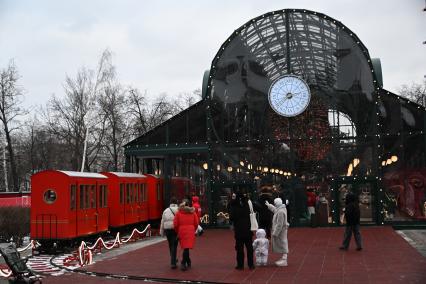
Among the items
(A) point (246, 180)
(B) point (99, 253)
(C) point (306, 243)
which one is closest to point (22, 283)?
(B) point (99, 253)

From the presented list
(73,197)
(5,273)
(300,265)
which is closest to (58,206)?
(73,197)

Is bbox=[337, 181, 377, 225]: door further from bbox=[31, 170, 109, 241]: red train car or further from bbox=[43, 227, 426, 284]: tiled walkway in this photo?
bbox=[31, 170, 109, 241]: red train car

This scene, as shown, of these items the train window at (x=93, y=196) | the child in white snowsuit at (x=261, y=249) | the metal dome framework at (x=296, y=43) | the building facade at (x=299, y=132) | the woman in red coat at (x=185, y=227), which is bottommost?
the child in white snowsuit at (x=261, y=249)

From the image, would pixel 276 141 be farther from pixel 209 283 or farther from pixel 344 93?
pixel 209 283

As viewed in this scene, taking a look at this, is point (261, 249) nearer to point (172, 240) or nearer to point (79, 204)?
point (172, 240)

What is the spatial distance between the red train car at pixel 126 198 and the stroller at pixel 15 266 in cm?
1332

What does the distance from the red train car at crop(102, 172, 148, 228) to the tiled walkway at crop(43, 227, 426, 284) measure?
3.82m

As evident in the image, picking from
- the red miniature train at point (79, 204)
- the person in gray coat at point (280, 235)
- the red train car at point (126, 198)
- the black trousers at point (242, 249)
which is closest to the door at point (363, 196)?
the red train car at point (126, 198)

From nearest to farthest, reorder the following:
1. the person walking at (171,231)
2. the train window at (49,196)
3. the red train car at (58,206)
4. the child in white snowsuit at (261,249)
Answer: the child in white snowsuit at (261,249) < the person walking at (171,231) < the red train car at (58,206) < the train window at (49,196)

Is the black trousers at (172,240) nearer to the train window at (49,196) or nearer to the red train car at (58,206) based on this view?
the red train car at (58,206)

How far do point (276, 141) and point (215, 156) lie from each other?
3103 millimetres

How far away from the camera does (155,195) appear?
1159 inches

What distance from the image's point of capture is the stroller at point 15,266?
10.5 meters

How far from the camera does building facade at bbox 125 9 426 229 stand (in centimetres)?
2756
